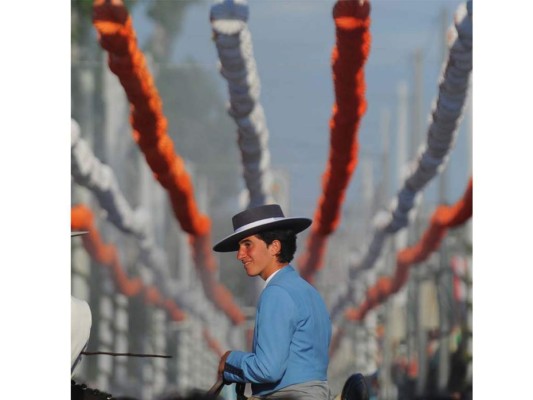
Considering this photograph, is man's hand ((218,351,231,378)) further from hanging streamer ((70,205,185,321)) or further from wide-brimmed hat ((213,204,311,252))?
hanging streamer ((70,205,185,321))

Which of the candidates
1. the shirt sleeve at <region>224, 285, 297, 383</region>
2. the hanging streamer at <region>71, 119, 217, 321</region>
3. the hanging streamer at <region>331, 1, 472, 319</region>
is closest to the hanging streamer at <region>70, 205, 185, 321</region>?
the hanging streamer at <region>71, 119, 217, 321</region>

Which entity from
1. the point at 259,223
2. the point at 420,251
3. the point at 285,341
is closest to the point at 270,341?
the point at 285,341

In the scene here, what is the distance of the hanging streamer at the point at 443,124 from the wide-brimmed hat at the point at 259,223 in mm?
3356

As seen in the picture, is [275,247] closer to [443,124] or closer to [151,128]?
[151,128]

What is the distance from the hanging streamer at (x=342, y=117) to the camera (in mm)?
7824

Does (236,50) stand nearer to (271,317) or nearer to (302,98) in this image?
(302,98)

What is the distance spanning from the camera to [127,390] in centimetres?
1059

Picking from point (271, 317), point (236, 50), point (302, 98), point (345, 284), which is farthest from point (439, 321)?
→ point (271, 317)

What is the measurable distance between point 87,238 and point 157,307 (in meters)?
1.24

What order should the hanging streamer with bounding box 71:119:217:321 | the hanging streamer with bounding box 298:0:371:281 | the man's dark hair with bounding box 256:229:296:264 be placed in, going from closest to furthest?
1. the man's dark hair with bounding box 256:229:296:264
2. the hanging streamer with bounding box 298:0:371:281
3. the hanging streamer with bounding box 71:119:217:321

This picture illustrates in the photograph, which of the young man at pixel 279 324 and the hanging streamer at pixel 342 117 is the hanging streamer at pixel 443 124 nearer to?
the hanging streamer at pixel 342 117

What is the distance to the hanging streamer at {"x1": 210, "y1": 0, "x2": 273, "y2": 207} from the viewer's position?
765 centimetres

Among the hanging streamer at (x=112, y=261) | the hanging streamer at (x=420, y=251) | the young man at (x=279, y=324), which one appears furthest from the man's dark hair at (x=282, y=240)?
the hanging streamer at (x=112, y=261)

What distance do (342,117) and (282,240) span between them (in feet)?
13.0
